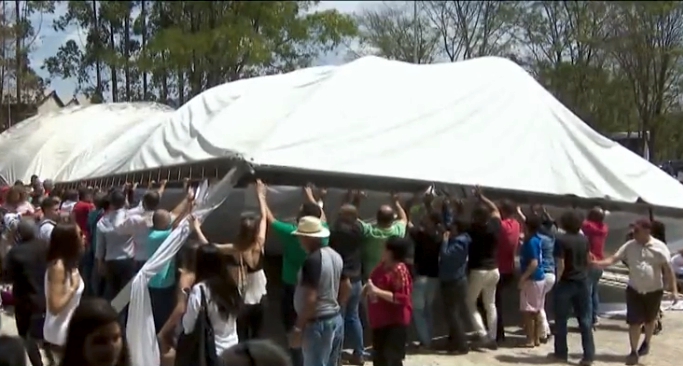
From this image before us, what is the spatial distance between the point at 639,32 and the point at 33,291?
5191 millimetres

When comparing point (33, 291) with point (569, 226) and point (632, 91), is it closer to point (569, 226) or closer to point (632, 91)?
point (569, 226)

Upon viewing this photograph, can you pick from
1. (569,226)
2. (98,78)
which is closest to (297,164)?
(98,78)

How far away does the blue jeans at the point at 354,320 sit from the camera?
9297mm

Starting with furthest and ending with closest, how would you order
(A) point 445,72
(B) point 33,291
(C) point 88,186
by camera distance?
(C) point 88,186
(A) point 445,72
(B) point 33,291

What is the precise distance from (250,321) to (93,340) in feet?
15.1

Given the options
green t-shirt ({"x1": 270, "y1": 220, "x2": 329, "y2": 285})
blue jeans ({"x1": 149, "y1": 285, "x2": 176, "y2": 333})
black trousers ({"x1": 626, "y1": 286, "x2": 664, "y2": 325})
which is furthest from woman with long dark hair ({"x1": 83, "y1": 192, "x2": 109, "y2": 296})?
black trousers ({"x1": 626, "y1": 286, "x2": 664, "y2": 325})

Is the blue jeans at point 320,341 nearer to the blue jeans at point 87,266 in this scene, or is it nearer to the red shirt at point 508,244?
the red shirt at point 508,244

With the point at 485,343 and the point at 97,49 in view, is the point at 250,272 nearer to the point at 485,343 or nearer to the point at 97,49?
the point at 97,49

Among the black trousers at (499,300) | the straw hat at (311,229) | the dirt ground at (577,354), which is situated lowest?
the dirt ground at (577,354)

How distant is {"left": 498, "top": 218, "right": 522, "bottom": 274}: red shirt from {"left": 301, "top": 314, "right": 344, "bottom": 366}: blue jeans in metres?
4.01

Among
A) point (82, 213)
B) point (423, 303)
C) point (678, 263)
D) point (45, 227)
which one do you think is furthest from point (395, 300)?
point (678, 263)

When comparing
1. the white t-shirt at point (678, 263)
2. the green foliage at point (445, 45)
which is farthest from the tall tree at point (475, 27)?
the white t-shirt at point (678, 263)

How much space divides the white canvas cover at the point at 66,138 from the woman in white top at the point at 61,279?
9542mm

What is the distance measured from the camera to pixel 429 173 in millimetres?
11156
